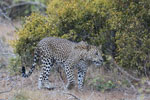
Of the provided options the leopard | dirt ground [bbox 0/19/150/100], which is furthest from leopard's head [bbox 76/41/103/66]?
dirt ground [bbox 0/19/150/100]

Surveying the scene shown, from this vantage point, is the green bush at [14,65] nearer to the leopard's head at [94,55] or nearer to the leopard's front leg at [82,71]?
the leopard's front leg at [82,71]

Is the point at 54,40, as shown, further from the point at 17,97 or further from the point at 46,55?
the point at 17,97

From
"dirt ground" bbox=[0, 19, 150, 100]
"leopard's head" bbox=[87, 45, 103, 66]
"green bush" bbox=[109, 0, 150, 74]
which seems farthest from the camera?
"leopard's head" bbox=[87, 45, 103, 66]

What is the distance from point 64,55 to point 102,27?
1688 mm

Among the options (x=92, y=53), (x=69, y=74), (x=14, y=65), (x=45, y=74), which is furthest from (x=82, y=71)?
(x=14, y=65)

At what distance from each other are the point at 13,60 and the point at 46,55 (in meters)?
1.48

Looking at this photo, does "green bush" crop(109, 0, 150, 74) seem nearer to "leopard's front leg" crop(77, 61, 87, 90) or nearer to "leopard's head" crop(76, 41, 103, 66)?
"leopard's head" crop(76, 41, 103, 66)

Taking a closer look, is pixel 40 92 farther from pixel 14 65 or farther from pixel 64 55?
pixel 14 65

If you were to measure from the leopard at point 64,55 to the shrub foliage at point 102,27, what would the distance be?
0.60m

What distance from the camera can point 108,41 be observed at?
1030 cm

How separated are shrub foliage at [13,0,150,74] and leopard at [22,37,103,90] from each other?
0.60 meters

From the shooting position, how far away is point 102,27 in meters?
10.4

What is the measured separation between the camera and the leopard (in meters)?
9.49

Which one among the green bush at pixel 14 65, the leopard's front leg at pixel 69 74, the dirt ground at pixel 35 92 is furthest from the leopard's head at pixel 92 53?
the green bush at pixel 14 65
